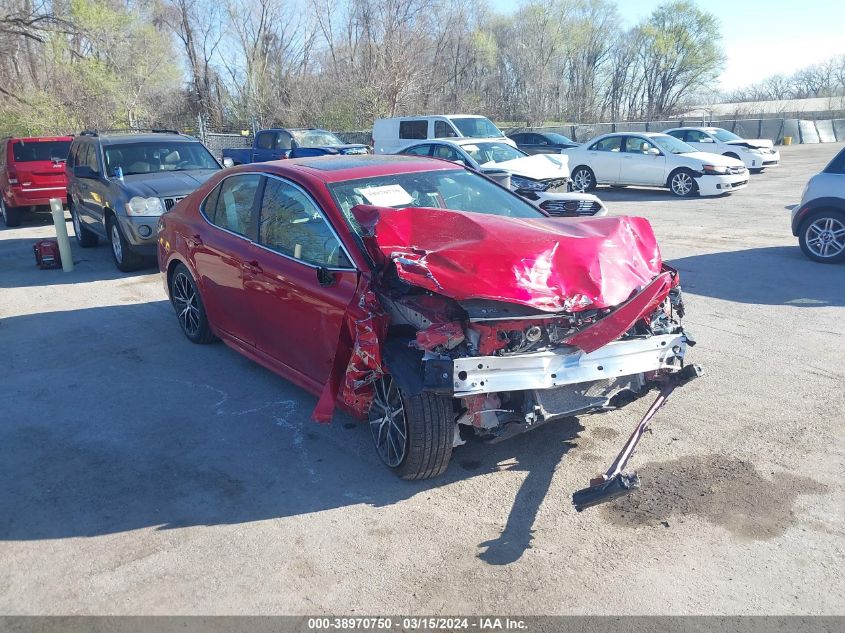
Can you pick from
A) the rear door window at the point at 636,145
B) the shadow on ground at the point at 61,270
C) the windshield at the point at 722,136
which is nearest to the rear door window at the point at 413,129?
the rear door window at the point at 636,145

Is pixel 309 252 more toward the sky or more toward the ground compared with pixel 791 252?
more toward the sky

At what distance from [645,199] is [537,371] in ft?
50.0

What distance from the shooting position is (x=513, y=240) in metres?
4.28

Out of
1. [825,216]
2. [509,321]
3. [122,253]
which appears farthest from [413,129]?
[509,321]

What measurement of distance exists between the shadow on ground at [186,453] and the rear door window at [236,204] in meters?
1.23

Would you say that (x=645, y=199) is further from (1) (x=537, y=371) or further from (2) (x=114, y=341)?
(1) (x=537, y=371)

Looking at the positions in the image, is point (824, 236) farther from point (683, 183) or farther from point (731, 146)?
point (731, 146)

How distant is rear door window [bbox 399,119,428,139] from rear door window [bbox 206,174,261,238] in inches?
556

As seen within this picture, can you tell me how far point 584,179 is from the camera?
20.1 meters

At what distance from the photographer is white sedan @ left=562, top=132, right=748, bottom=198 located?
688 inches

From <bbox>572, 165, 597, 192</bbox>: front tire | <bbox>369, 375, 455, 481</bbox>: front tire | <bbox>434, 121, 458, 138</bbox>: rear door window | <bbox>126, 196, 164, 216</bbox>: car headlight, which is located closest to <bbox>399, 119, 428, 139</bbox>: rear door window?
Answer: <bbox>434, 121, 458, 138</bbox>: rear door window

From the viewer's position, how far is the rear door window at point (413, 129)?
19766 mm

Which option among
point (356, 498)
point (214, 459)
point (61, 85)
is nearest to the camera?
point (356, 498)

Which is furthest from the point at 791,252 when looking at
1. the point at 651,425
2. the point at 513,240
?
the point at 513,240
